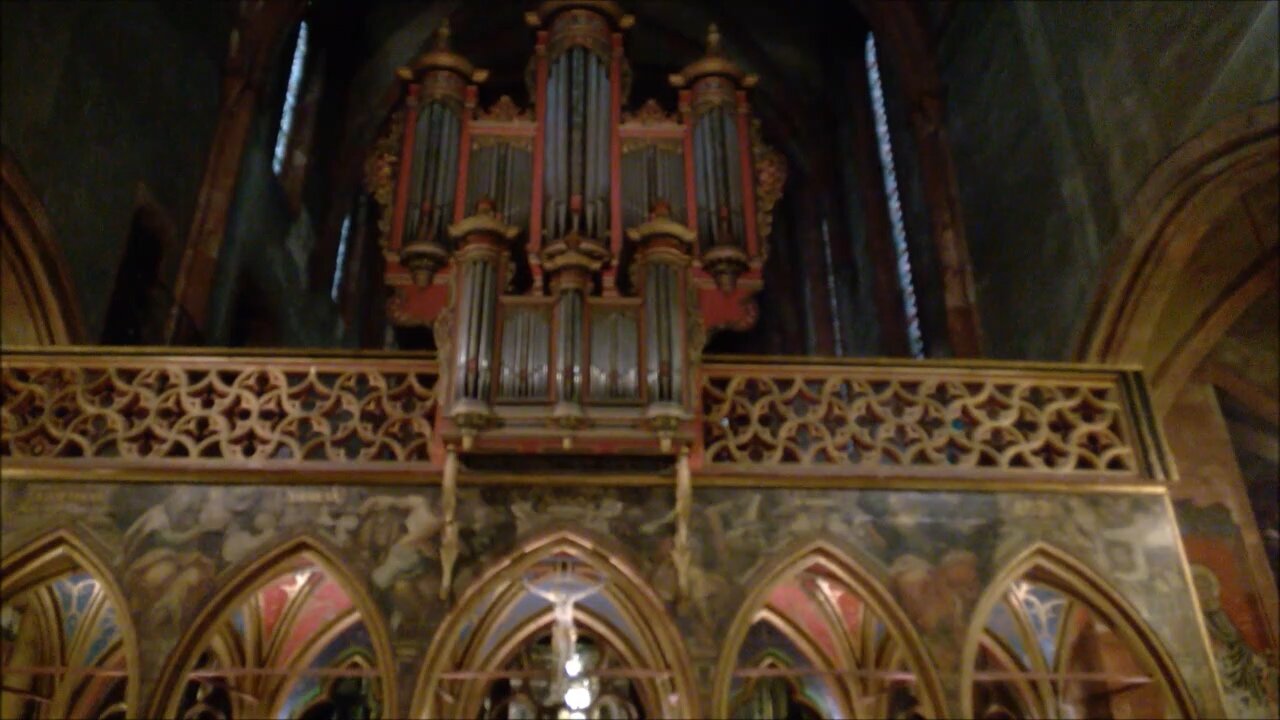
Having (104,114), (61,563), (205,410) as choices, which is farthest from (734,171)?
(61,563)

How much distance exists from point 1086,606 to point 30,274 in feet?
28.7

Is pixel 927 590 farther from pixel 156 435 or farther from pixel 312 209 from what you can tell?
pixel 312 209

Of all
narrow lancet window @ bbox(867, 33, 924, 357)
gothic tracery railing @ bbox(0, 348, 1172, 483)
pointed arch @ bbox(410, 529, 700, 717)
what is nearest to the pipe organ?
gothic tracery railing @ bbox(0, 348, 1172, 483)

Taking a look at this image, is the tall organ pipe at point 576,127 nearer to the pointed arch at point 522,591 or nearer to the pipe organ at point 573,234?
the pipe organ at point 573,234

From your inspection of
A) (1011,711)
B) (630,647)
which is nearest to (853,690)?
(1011,711)

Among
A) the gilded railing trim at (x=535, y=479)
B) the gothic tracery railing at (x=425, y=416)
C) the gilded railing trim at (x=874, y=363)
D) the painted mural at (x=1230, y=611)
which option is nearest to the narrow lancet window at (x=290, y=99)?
the gothic tracery railing at (x=425, y=416)

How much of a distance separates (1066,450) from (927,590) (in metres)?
1.65

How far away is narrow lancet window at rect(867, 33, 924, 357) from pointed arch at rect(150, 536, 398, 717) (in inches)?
348

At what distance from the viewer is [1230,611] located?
1048 centimetres

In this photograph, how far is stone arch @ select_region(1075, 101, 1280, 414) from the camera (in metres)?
8.59

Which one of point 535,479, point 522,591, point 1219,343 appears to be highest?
point 1219,343

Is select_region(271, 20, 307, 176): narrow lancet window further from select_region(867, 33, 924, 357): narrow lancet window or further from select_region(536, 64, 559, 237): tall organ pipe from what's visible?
select_region(867, 33, 924, 357): narrow lancet window

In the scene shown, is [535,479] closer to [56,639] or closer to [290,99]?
[56,639]

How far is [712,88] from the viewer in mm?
11117
